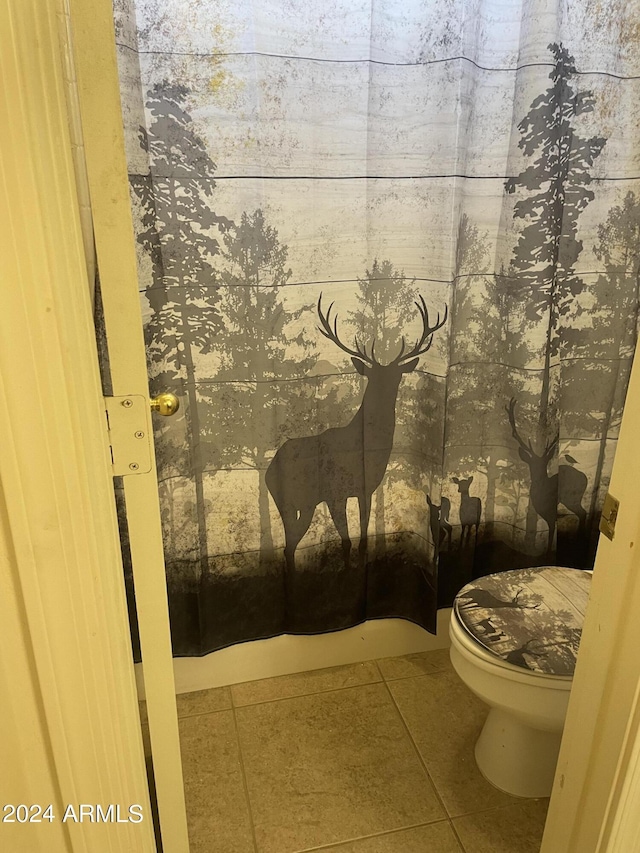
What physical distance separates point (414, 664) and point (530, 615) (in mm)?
659

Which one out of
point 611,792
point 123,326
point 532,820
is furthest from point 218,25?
point 532,820

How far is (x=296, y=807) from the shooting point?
148 centimetres

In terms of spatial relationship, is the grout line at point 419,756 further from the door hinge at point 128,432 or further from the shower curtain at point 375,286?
the door hinge at point 128,432

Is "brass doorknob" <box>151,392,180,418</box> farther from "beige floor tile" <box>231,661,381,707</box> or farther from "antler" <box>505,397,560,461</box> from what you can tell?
"beige floor tile" <box>231,661,381,707</box>

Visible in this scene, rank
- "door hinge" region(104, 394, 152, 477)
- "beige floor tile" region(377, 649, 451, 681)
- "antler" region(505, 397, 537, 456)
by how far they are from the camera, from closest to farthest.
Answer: "door hinge" region(104, 394, 152, 477) < "antler" region(505, 397, 537, 456) < "beige floor tile" region(377, 649, 451, 681)

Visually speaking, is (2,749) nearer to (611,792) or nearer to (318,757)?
(611,792)

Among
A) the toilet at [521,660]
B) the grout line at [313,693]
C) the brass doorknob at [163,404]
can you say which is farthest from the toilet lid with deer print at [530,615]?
the brass doorknob at [163,404]

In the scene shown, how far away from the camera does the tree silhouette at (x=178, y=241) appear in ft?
4.32

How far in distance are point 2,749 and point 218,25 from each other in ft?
4.56

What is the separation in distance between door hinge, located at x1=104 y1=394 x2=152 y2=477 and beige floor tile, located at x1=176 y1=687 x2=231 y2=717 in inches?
49.5

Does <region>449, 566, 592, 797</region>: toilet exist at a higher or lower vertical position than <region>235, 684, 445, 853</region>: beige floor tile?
higher

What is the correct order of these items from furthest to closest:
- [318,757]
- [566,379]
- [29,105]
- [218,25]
Result: 1. [566,379]
2. [318,757]
3. [218,25]
4. [29,105]

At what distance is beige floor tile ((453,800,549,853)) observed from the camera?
1.39 m

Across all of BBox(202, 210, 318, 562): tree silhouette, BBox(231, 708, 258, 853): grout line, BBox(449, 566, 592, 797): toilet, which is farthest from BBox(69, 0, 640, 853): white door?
BBox(202, 210, 318, 562): tree silhouette
